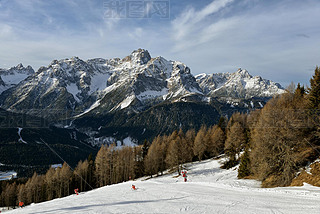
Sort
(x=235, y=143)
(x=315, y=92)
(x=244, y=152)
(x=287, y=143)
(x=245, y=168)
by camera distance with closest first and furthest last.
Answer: (x=287, y=143)
(x=315, y=92)
(x=245, y=168)
(x=244, y=152)
(x=235, y=143)

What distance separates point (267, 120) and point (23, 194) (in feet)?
310

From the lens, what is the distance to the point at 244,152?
44594mm

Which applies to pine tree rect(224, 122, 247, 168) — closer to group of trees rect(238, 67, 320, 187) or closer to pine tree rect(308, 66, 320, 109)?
group of trees rect(238, 67, 320, 187)

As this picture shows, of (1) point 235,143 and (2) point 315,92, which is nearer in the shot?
(2) point 315,92

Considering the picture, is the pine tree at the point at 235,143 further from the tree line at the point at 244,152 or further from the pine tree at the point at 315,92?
the pine tree at the point at 315,92

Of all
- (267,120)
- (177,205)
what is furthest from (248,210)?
(267,120)

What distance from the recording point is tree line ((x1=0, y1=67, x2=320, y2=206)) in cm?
3041

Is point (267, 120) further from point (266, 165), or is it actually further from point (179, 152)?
point (179, 152)

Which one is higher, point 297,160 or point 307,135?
point 307,135

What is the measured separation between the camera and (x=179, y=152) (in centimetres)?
6756

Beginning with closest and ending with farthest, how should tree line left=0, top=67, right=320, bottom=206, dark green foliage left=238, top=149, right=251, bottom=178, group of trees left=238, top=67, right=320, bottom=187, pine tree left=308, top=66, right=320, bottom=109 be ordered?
group of trees left=238, top=67, right=320, bottom=187 < tree line left=0, top=67, right=320, bottom=206 < pine tree left=308, top=66, right=320, bottom=109 < dark green foliage left=238, top=149, right=251, bottom=178

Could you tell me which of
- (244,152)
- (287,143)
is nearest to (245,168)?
(244,152)

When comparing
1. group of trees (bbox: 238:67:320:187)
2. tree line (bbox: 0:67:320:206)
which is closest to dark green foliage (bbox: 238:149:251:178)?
tree line (bbox: 0:67:320:206)

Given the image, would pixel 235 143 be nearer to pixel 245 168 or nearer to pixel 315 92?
pixel 245 168
